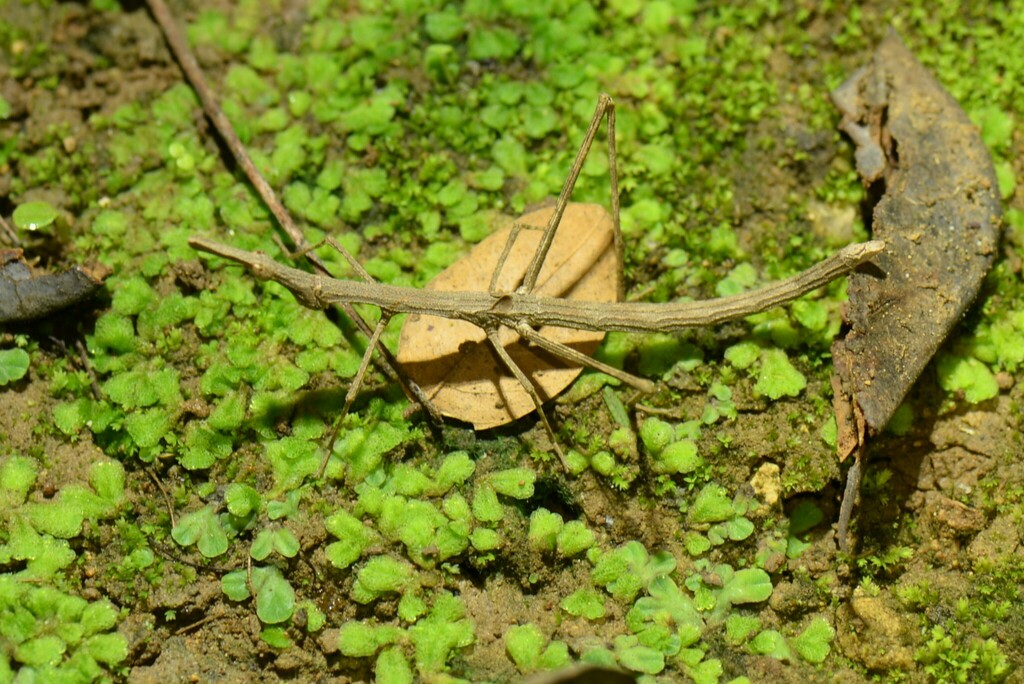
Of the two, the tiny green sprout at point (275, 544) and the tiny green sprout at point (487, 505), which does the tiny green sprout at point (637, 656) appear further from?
the tiny green sprout at point (275, 544)

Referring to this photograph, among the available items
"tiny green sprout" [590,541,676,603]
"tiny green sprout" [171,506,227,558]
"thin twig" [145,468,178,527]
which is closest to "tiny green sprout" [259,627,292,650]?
"tiny green sprout" [171,506,227,558]

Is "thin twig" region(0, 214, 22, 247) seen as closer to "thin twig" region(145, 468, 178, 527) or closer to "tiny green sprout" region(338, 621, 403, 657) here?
"thin twig" region(145, 468, 178, 527)

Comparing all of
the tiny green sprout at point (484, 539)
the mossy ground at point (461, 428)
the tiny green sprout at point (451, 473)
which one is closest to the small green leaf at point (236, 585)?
the mossy ground at point (461, 428)

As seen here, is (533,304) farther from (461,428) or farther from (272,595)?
(272,595)

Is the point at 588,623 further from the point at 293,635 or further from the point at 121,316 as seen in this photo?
the point at 121,316

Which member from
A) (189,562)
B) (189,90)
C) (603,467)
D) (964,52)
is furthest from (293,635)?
(964,52)

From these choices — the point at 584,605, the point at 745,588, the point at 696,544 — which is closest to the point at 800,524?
the point at 745,588
